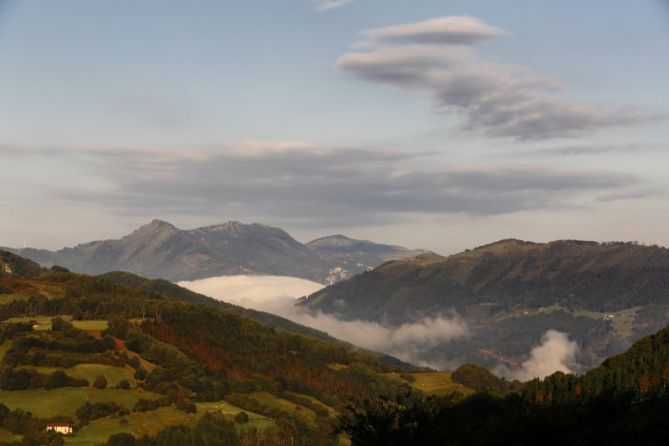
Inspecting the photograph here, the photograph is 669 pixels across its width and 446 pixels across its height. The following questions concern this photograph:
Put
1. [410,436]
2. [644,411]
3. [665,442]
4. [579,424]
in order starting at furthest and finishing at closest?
[644,411] → [579,424] → [410,436] → [665,442]

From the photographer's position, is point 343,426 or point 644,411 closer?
point 343,426

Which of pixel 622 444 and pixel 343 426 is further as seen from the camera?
pixel 343 426

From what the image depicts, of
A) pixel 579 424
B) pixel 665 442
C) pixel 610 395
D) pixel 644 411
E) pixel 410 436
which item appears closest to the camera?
pixel 665 442

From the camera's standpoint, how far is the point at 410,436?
119000 millimetres

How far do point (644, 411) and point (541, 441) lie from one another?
38.4m

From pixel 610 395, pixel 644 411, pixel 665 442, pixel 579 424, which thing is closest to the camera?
pixel 665 442

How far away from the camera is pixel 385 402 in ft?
509

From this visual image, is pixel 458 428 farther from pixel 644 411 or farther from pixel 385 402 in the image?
pixel 644 411

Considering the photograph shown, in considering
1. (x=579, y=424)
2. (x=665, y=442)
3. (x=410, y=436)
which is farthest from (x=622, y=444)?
(x=410, y=436)

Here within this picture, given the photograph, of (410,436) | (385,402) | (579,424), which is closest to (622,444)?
(579,424)

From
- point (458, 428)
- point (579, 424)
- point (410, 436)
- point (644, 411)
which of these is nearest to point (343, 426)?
point (410, 436)

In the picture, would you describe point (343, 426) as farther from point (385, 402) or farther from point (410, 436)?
point (385, 402)

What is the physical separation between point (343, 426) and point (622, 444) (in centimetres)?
3386

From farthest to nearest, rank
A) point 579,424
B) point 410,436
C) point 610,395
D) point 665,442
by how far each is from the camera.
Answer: point 610,395 → point 579,424 → point 410,436 → point 665,442
